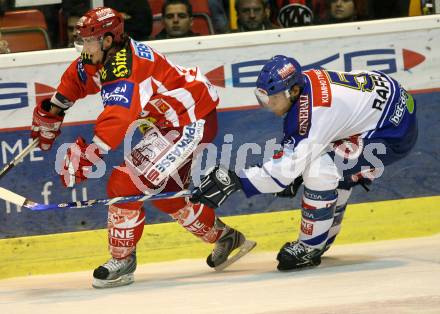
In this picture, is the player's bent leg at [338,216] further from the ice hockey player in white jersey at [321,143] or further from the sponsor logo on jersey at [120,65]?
the sponsor logo on jersey at [120,65]

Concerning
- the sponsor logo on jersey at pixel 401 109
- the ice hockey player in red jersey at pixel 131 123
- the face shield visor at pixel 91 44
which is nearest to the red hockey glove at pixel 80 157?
the ice hockey player in red jersey at pixel 131 123

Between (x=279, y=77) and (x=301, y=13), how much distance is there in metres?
1.76

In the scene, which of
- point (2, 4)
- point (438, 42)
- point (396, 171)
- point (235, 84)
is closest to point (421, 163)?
point (396, 171)

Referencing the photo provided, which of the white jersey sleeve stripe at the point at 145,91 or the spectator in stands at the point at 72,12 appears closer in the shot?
the white jersey sleeve stripe at the point at 145,91

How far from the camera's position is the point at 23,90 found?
6.52 metres

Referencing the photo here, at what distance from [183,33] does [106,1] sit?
1.76 feet

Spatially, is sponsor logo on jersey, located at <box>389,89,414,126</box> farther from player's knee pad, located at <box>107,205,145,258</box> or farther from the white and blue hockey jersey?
player's knee pad, located at <box>107,205,145,258</box>

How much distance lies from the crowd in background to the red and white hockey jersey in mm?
951

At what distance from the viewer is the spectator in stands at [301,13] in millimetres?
7129

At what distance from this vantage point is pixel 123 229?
5695 mm

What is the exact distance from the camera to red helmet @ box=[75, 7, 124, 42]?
5.52m

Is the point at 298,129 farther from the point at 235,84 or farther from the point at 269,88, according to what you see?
the point at 235,84

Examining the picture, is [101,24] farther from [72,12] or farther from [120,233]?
[72,12]

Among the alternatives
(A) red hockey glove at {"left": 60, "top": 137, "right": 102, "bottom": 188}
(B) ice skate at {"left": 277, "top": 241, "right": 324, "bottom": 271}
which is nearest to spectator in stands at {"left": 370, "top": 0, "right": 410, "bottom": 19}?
(B) ice skate at {"left": 277, "top": 241, "right": 324, "bottom": 271}
